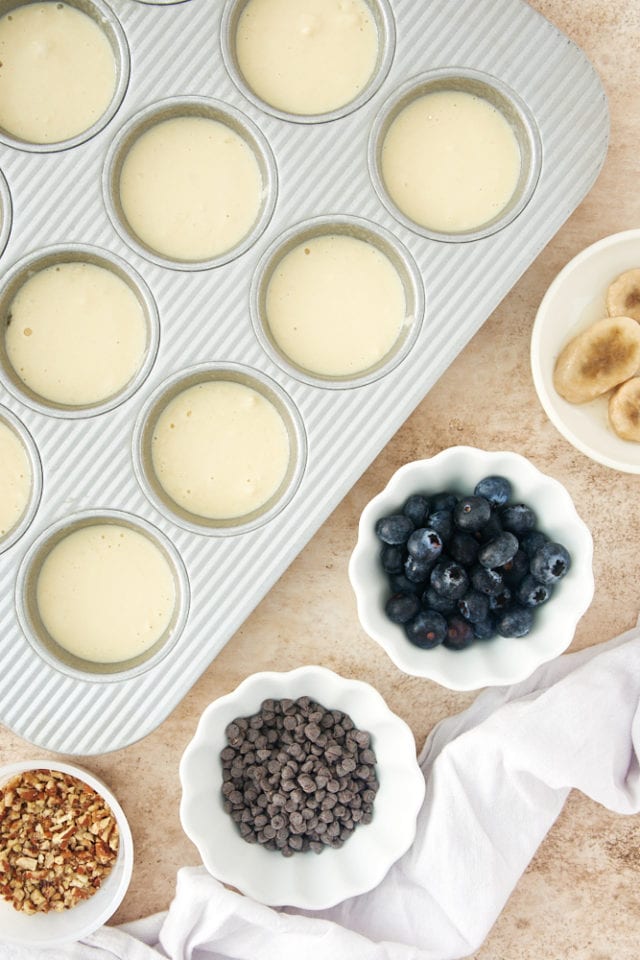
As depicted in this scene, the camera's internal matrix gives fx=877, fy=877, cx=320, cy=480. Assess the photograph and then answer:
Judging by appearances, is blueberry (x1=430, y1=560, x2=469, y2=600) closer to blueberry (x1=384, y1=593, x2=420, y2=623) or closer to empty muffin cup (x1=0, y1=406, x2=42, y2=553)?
blueberry (x1=384, y1=593, x2=420, y2=623)

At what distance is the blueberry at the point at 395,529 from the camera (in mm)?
1857

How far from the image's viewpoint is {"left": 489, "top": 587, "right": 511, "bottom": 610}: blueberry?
189 cm

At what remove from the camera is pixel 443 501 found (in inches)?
75.4

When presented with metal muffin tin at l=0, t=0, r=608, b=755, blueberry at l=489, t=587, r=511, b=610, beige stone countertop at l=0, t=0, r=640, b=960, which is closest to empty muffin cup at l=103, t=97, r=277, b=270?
metal muffin tin at l=0, t=0, r=608, b=755

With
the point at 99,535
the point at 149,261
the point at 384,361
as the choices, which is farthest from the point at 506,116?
the point at 99,535

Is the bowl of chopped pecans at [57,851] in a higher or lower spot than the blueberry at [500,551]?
lower

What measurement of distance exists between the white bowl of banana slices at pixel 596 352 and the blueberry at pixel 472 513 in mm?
296

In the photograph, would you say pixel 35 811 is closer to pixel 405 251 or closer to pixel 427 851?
pixel 427 851

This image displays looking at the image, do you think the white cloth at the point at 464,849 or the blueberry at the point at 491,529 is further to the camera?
the white cloth at the point at 464,849

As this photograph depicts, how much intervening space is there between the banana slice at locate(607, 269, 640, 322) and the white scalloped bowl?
1.05 metres

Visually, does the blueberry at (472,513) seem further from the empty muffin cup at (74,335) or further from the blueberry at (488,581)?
the empty muffin cup at (74,335)

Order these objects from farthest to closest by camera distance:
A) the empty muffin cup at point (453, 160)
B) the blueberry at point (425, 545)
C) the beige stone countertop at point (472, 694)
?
the beige stone countertop at point (472, 694), the empty muffin cup at point (453, 160), the blueberry at point (425, 545)

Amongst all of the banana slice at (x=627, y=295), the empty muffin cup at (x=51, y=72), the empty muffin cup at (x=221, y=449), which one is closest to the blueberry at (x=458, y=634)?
the empty muffin cup at (x=221, y=449)

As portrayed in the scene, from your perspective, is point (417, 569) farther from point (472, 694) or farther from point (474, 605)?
point (472, 694)
